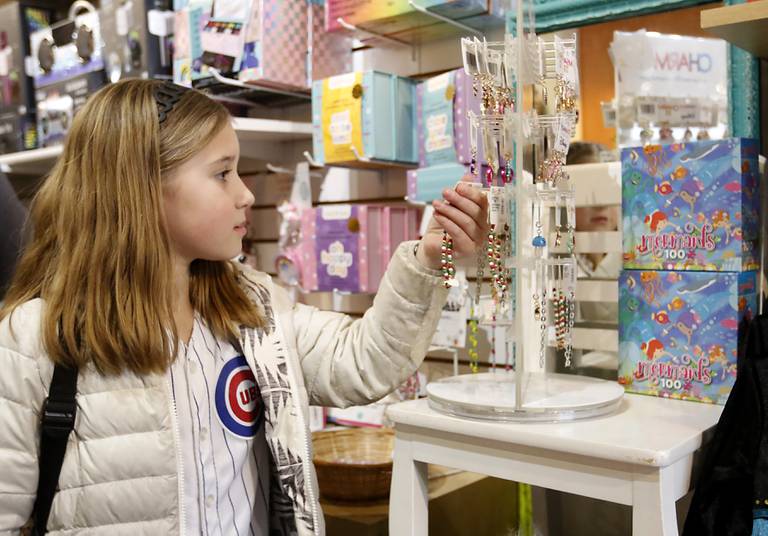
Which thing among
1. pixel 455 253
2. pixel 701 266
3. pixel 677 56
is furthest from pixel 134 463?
pixel 677 56

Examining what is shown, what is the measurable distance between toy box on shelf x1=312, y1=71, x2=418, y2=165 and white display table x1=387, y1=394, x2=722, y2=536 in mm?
816

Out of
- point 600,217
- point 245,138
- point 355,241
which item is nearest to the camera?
point 600,217

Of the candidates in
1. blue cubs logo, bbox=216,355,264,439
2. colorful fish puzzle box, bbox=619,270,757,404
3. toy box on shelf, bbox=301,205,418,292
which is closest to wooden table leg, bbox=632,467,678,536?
colorful fish puzzle box, bbox=619,270,757,404

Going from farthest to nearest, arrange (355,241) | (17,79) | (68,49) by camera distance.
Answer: (17,79) < (68,49) < (355,241)

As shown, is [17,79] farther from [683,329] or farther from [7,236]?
[683,329]

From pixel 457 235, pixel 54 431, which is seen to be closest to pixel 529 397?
pixel 457 235

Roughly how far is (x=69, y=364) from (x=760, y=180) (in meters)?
1.12

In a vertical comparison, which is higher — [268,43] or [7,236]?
[268,43]

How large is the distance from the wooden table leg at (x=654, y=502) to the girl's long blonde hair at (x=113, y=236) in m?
0.68

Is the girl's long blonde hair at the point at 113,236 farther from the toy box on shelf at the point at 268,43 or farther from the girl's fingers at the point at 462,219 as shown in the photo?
the toy box on shelf at the point at 268,43

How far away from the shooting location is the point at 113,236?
119 cm

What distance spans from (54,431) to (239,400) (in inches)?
11.0

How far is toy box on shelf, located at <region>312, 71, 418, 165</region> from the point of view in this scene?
72.9 inches

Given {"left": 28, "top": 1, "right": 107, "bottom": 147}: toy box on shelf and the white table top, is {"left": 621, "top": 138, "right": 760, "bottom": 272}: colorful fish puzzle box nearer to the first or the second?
the white table top
